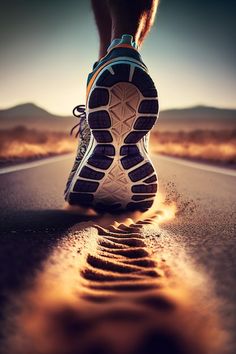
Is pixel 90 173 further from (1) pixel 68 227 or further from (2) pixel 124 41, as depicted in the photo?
(2) pixel 124 41

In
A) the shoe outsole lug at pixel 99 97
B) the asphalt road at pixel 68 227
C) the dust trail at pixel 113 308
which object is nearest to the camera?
the dust trail at pixel 113 308

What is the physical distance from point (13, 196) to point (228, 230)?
2030mm

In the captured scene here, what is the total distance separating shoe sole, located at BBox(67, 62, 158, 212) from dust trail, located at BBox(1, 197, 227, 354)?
2.59 feet

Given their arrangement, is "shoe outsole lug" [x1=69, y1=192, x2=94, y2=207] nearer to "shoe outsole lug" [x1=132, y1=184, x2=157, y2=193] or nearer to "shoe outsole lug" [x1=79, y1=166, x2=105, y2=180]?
"shoe outsole lug" [x1=79, y1=166, x2=105, y2=180]

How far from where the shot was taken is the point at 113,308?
994mm

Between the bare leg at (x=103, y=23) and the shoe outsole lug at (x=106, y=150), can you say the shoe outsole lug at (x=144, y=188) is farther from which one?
the bare leg at (x=103, y=23)

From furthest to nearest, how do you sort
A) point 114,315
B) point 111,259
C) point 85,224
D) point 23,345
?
point 85,224, point 111,259, point 114,315, point 23,345

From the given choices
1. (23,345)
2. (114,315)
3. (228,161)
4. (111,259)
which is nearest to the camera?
(23,345)

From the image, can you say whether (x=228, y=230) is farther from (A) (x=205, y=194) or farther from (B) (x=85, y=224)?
(A) (x=205, y=194)

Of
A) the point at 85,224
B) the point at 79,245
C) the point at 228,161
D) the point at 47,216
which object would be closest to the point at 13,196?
the point at 47,216

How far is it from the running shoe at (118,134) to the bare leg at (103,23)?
0.80 m

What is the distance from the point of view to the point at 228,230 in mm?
1998

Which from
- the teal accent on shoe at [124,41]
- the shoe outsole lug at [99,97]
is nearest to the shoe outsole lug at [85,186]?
the shoe outsole lug at [99,97]

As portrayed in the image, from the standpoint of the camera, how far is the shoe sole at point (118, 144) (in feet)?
6.70
